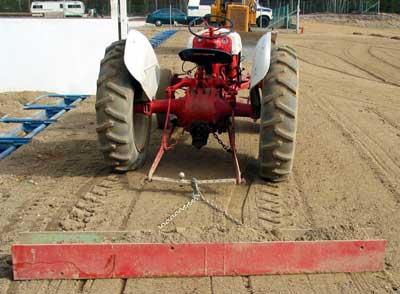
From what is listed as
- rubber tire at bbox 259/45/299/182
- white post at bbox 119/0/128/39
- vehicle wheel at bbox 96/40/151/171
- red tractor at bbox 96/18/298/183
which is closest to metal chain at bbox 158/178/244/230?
red tractor at bbox 96/18/298/183

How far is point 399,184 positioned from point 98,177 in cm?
295

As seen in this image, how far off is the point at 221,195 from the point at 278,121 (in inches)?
32.9

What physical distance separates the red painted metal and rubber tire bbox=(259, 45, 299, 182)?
60.0 inches

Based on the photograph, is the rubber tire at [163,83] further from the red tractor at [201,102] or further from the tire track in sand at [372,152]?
the tire track in sand at [372,152]

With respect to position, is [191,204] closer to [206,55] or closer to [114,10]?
Result: [206,55]

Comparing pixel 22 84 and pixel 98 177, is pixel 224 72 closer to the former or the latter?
pixel 98 177

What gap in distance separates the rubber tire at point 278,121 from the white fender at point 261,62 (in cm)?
7

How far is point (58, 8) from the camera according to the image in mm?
11695

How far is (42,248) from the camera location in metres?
3.70

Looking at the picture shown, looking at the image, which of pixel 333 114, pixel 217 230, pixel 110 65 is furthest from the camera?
pixel 333 114

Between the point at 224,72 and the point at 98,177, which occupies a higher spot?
the point at 224,72

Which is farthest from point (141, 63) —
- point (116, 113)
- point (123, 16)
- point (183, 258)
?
point (123, 16)

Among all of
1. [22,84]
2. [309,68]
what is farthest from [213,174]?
[309,68]

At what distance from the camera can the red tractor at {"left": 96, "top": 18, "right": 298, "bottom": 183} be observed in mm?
5191
